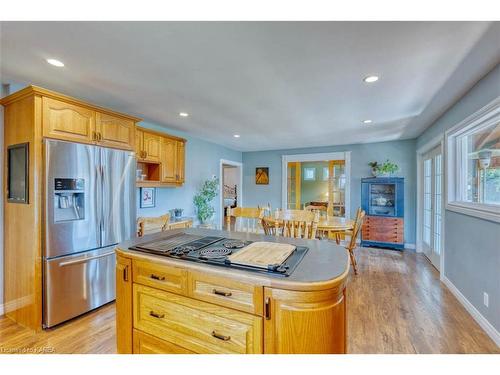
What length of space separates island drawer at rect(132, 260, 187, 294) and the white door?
12.6 ft

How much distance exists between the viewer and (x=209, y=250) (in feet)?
4.86

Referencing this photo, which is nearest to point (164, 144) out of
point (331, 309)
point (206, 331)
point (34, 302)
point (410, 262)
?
point (34, 302)

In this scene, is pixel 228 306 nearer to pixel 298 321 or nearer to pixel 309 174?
pixel 298 321

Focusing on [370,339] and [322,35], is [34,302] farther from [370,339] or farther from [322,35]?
[322,35]

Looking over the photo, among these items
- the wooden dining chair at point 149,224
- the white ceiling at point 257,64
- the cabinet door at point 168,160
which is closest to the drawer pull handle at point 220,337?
the white ceiling at point 257,64

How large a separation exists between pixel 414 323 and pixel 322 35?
8.64 ft

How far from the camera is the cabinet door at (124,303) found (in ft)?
4.86

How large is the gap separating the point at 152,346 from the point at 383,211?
509cm

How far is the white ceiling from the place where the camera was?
60.3 inches

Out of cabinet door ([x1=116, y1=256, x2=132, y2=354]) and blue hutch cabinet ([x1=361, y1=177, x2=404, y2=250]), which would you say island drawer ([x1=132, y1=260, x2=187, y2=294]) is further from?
blue hutch cabinet ([x1=361, y1=177, x2=404, y2=250])

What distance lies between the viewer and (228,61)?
6.36ft

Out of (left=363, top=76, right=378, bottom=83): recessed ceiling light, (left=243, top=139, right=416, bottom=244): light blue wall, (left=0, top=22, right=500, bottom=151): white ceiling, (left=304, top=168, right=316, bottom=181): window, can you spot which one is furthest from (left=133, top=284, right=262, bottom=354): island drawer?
(left=304, top=168, right=316, bottom=181): window

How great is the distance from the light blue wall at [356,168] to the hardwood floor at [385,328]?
2.37 m

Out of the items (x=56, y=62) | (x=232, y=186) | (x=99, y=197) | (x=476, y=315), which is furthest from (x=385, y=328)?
(x=232, y=186)
